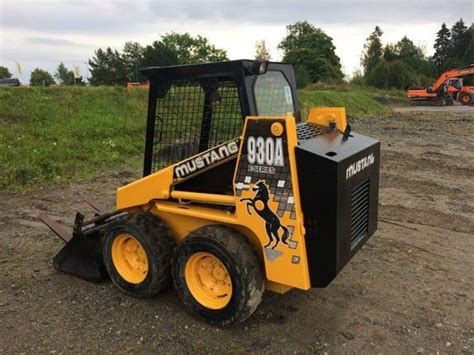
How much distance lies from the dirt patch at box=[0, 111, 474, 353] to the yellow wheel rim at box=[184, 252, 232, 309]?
0.69 ft

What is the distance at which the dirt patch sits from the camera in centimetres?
337

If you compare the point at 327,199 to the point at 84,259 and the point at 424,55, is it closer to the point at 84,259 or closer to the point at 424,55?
the point at 84,259

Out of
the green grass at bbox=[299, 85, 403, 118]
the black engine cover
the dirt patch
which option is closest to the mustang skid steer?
the black engine cover

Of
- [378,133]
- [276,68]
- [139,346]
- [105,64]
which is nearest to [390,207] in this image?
[276,68]

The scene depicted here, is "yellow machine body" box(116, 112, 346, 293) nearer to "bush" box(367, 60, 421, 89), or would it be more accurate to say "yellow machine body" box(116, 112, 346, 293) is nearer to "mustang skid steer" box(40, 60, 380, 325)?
"mustang skid steer" box(40, 60, 380, 325)

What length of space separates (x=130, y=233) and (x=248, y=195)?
1.23 metres

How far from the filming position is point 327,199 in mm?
2979

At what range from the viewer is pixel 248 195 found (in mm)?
3219

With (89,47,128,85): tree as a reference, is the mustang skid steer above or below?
below

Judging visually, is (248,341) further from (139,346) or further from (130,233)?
(130,233)

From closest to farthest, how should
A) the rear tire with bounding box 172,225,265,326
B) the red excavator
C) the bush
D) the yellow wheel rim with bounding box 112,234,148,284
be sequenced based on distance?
the rear tire with bounding box 172,225,265,326, the yellow wheel rim with bounding box 112,234,148,284, the red excavator, the bush

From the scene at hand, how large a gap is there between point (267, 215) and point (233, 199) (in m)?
0.33

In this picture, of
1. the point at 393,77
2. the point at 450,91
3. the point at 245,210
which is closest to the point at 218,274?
the point at 245,210

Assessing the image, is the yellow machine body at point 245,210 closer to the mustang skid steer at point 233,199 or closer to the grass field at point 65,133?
the mustang skid steer at point 233,199
